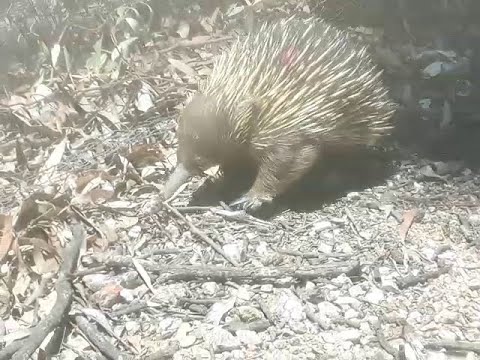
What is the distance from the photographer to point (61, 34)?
4.09m

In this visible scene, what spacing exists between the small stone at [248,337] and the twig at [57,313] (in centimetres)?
61

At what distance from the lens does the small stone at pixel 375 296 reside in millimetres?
2514

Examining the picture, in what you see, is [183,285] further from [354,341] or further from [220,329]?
[354,341]

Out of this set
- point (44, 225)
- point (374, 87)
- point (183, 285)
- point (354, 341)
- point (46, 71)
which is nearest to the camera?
point (354, 341)

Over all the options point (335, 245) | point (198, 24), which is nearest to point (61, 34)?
point (198, 24)

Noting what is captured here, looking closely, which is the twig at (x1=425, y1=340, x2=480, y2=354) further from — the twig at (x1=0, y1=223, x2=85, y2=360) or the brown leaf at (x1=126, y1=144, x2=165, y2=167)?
the brown leaf at (x1=126, y1=144, x2=165, y2=167)

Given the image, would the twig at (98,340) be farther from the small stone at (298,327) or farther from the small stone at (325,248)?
the small stone at (325,248)

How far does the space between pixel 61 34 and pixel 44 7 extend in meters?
0.24

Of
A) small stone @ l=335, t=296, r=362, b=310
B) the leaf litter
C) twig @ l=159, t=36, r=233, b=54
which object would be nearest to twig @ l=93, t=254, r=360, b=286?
the leaf litter

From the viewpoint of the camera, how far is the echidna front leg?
300 cm

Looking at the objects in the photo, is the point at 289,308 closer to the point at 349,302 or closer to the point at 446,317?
the point at 349,302

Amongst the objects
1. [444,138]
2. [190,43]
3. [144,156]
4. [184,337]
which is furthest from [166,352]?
[190,43]

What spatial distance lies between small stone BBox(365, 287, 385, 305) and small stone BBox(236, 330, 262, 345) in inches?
16.2

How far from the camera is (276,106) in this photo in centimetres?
295
